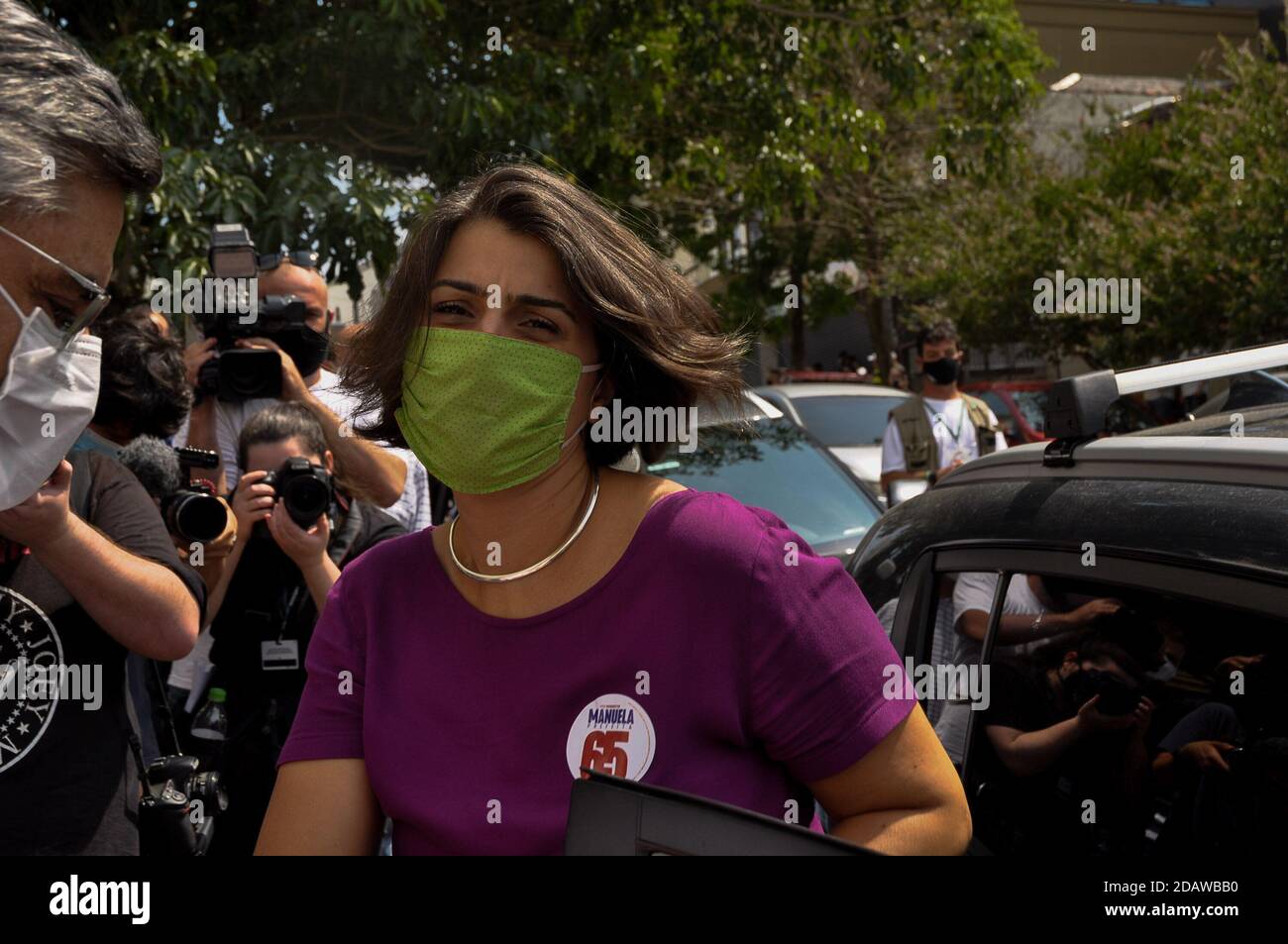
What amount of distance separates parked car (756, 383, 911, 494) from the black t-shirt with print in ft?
28.8

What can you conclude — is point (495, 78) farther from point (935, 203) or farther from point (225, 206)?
point (935, 203)

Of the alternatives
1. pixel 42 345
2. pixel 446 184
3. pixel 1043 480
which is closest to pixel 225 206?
pixel 446 184

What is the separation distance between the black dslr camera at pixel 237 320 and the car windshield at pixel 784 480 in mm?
1904

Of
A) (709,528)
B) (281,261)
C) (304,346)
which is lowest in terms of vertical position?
(709,528)

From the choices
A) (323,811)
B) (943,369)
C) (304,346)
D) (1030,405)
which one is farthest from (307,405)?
(1030,405)

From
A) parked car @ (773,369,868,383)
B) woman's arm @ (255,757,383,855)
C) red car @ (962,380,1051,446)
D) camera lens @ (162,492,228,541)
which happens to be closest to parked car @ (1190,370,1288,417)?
Result: woman's arm @ (255,757,383,855)

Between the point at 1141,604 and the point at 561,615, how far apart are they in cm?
77

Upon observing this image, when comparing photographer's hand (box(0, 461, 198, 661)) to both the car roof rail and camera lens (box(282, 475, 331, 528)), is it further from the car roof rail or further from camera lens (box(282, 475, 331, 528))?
the car roof rail

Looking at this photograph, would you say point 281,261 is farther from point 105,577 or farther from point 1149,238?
point 1149,238

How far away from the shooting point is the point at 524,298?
6.26ft

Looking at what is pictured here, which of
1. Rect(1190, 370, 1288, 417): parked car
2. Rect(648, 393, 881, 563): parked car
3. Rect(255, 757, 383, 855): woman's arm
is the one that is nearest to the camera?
Rect(255, 757, 383, 855): woman's arm

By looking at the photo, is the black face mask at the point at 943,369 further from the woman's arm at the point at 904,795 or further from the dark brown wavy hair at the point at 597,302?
the woman's arm at the point at 904,795

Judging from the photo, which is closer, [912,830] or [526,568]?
[912,830]

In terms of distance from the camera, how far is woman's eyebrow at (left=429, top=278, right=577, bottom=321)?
1.91 metres
